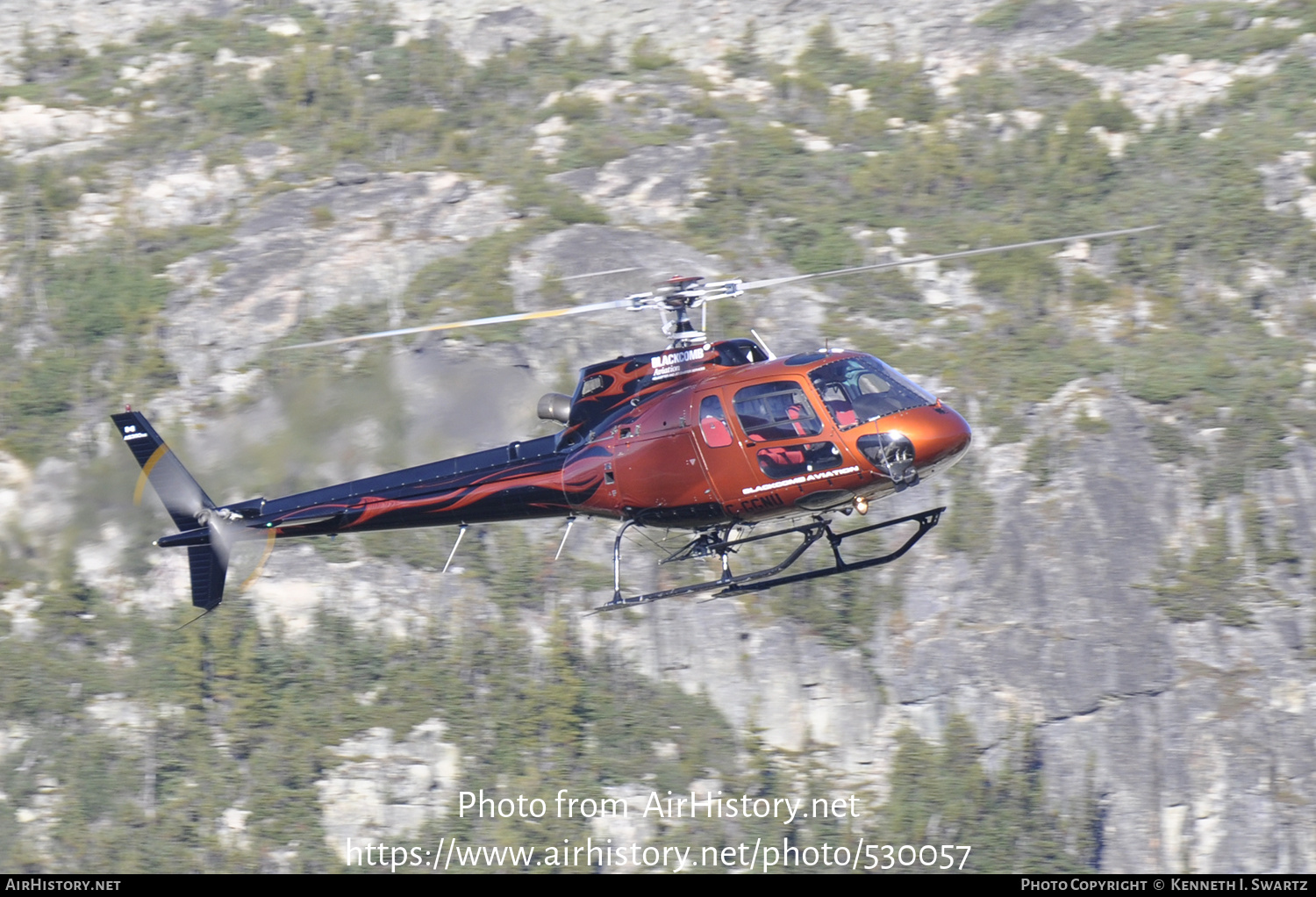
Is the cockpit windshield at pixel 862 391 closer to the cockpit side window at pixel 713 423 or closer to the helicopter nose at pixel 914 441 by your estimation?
the helicopter nose at pixel 914 441

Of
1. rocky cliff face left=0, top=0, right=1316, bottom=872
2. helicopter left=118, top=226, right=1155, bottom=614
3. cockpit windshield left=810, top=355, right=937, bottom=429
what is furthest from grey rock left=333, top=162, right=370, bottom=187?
cockpit windshield left=810, top=355, right=937, bottom=429

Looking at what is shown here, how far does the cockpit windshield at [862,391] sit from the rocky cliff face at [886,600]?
7.42m

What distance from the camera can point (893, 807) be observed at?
2536 centimetres

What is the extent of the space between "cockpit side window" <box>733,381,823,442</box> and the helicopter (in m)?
0.01

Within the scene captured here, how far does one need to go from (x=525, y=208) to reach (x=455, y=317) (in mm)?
3877

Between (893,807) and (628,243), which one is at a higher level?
(628,243)

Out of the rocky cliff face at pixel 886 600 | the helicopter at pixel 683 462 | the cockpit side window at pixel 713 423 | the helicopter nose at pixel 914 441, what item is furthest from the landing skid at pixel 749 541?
the rocky cliff face at pixel 886 600

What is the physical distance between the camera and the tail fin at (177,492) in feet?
61.3

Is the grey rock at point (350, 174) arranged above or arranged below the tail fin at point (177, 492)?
below

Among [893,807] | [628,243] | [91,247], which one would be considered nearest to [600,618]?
[893,807]

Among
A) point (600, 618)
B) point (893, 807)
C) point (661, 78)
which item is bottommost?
point (893, 807)

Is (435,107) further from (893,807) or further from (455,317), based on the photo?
(893,807)

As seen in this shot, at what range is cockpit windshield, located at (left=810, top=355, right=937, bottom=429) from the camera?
49.5 ft

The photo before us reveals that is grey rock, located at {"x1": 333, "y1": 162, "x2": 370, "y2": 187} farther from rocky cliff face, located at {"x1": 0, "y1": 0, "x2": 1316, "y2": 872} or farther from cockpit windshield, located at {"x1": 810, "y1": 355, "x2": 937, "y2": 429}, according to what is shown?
cockpit windshield, located at {"x1": 810, "y1": 355, "x2": 937, "y2": 429}
